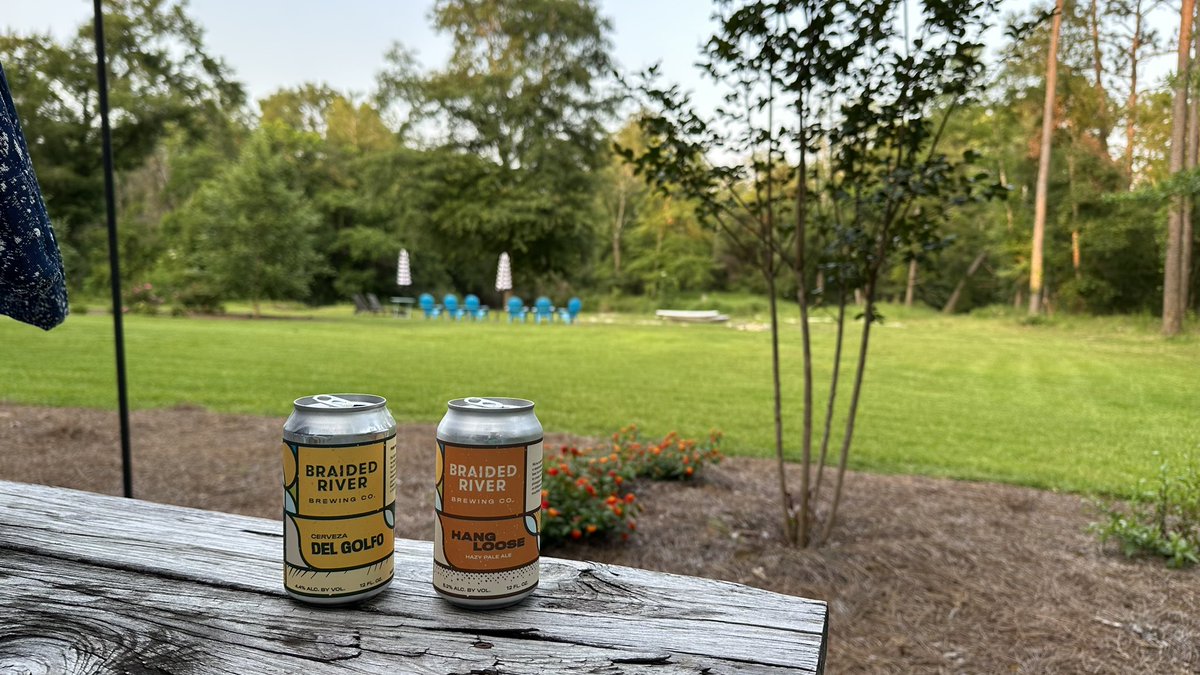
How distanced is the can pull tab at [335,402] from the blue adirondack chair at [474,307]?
3354mm

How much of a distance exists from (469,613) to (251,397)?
14.4 feet

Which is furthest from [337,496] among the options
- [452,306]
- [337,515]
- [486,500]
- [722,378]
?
[722,378]

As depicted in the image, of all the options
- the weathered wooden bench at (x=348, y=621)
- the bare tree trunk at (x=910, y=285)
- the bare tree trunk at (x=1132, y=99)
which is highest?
the bare tree trunk at (x=1132, y=99)

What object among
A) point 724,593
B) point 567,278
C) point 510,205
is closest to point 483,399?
point 724,593

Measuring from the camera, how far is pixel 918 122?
2021 mm

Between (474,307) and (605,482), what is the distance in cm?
187

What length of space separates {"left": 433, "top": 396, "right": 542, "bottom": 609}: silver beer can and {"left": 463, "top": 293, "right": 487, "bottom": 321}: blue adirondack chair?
338cm

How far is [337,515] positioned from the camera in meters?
0.60

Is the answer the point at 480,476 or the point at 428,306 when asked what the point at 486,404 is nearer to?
the point at 480,476

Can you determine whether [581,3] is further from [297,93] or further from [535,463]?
[535,463]

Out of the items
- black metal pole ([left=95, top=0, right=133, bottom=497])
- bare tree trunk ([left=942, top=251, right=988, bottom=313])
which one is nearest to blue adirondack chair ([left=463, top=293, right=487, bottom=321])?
black metal pole ([left=95, top=0, right=133, bottom=497])

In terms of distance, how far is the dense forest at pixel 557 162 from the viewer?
2.28 m

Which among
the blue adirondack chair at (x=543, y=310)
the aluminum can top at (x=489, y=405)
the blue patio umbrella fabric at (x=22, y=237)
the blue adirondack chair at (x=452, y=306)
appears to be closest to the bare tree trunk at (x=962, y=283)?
the blue adirondack chair at (x=543, y=310)

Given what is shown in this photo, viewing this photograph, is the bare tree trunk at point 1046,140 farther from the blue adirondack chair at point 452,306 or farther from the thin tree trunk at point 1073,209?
the blue adirondack chair at point 452,306
